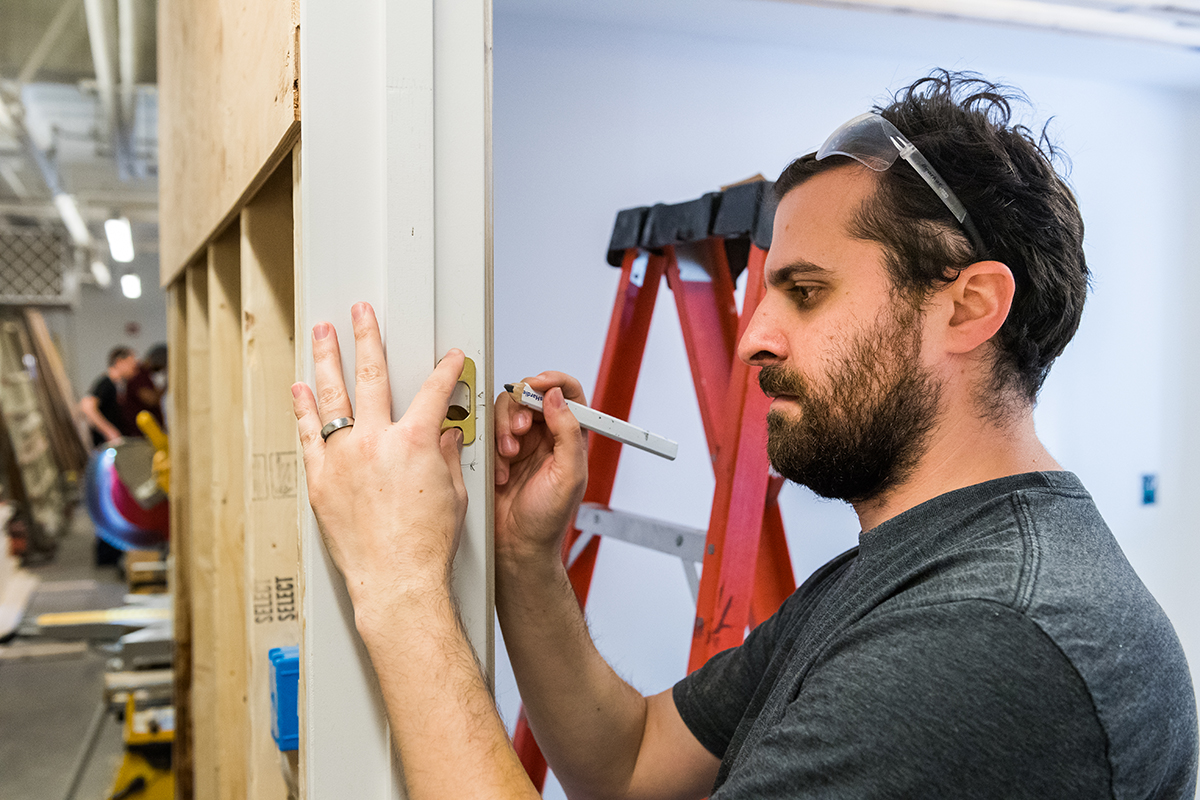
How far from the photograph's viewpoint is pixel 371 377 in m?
0.79

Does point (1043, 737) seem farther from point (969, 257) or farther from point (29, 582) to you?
point (29, 582)

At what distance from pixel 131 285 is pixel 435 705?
11516 millimetres

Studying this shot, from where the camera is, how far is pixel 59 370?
30.4 feet

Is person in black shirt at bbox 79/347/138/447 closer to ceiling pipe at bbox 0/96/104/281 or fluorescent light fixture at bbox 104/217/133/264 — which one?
fluorescent light fixture at bbox 104/217/133/264

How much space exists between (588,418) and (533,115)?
1.68 metres

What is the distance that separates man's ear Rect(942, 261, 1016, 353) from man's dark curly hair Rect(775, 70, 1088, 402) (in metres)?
0.02

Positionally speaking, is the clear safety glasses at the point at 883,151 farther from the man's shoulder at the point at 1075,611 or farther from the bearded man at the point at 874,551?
the man's shoulder at the point at 1075,611

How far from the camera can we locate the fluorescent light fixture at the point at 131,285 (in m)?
10.5

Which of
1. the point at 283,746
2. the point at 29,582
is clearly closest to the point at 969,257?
the point at 283,746

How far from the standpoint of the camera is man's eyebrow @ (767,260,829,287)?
3.26 feet

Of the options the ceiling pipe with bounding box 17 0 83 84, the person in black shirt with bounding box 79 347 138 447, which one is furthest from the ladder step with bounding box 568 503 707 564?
the person in black shirt with bounding box 79 347 138 447

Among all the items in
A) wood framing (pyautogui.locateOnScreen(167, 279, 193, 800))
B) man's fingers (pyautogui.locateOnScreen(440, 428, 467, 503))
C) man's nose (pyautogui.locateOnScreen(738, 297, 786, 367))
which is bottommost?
wood framing (pyautogui.locateOnScreen(167, 279, 193, 800))

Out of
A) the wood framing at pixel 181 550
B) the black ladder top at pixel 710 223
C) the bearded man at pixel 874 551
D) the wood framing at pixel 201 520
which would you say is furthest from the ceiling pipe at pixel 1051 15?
the wood framing at pixel 181 550

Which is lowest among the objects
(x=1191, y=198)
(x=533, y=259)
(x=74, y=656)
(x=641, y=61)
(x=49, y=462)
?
(x=74, y=656)
